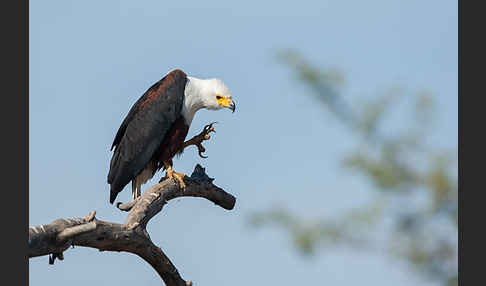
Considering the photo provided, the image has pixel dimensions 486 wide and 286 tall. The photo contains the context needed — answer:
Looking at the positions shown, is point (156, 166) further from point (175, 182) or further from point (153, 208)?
point (153, 208)

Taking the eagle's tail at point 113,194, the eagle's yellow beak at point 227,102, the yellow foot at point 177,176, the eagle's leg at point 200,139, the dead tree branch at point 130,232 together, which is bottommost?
the dead tree branch at point 130,232

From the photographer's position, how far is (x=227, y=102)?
582 centimetres

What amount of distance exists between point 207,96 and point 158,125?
1.68 ft

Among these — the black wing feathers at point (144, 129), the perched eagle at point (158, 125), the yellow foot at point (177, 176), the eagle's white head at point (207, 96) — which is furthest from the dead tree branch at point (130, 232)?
the eagle's white head at point (207, 96)

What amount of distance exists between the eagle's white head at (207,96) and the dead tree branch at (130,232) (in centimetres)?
72

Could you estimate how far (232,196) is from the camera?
17.8ft

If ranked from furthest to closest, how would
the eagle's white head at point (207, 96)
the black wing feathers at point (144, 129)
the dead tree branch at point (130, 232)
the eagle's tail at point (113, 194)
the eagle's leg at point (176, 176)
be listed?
the eagle's white head at point (207, 96) < the black wing feathers at point (144, 129) < the eagle's tail at point (113, 194) < the eagle's leg at point (176, 176) < the dead tree branch at point (130, 232)

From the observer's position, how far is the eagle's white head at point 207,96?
19.0 ft

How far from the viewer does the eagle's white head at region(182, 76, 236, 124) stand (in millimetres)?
5777

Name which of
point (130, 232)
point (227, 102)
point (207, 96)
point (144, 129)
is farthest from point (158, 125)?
point (130, 232)

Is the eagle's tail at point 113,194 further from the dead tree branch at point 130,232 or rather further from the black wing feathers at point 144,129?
the dead tree branch at point 130,232

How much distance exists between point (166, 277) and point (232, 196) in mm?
1252

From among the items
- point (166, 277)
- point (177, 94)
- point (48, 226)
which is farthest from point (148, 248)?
point (177, 94)

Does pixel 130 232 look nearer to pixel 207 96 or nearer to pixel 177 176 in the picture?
pixel 177 176
